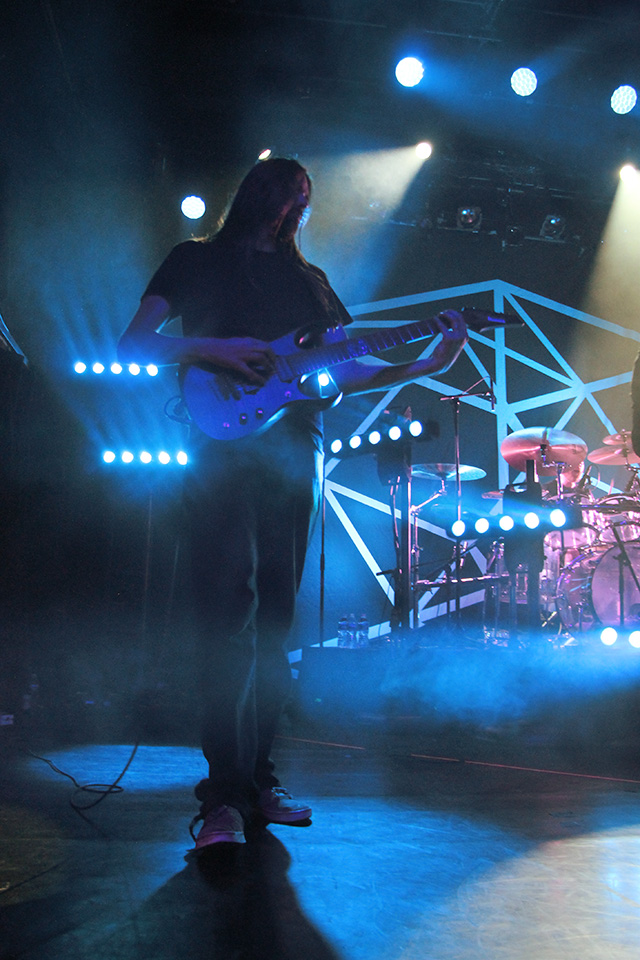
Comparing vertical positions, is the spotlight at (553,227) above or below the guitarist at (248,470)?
above

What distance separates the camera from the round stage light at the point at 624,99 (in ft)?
16.7

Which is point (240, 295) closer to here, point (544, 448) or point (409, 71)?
point (544, 448)

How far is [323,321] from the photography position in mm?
1815

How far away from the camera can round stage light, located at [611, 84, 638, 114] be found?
5082 mm

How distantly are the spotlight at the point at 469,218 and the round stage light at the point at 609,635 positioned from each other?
4.00 m

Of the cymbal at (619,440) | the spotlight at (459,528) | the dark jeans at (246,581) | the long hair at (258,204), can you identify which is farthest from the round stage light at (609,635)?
the long hair at (258,204)

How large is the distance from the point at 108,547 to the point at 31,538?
1.54 ft

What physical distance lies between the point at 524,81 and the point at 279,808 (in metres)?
5.32

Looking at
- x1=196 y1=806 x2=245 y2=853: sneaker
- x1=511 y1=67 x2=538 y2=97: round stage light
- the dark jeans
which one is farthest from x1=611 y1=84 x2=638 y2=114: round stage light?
x1=196 y1=806 x2=245 y2=853: sneaker

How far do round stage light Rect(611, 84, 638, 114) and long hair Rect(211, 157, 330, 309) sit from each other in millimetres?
4419

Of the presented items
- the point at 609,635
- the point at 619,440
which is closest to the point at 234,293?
the point at 609,635

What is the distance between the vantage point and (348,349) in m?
1.85

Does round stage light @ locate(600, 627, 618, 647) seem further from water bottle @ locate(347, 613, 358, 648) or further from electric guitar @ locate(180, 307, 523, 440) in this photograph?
electric guitar @ locate(180, 307, 523, 440)

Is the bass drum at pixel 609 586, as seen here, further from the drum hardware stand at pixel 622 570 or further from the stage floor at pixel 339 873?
the stage floor at pixel 339 873
